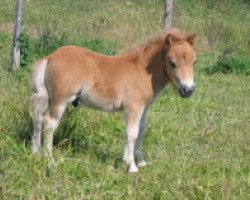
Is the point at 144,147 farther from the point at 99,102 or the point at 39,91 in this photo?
the point at 39,91

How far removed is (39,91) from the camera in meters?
6.20

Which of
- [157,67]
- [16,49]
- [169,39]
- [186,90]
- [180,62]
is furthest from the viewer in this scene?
[16,49]

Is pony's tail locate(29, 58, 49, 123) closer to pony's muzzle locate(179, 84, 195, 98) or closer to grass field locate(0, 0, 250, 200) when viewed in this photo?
grass field locate(0, 0, 250, 200)

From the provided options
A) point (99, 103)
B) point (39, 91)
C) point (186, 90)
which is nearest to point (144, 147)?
point (99, 103)

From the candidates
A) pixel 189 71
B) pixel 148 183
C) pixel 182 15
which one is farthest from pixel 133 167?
pixel 182 15

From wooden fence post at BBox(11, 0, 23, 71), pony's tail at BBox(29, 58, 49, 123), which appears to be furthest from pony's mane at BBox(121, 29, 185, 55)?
wooden fence post at BBox(11, 0, 23, 71)

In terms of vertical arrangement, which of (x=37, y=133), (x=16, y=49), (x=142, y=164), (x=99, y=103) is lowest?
(x=16, y=49)

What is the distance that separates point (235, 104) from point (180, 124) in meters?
2.30

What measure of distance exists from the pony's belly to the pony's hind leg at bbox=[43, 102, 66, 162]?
0.25 metres

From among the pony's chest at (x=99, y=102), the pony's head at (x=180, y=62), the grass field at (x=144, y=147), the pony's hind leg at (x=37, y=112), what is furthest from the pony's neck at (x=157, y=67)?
the pony's hind leg at (x=37, y=112)

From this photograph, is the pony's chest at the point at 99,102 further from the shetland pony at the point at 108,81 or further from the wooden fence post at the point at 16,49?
the wooden fence post at the point at 16,49

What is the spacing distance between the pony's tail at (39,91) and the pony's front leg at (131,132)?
895 mm

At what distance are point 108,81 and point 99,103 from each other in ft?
0.84

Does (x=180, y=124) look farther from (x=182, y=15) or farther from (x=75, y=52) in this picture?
(x=182, y=15)
